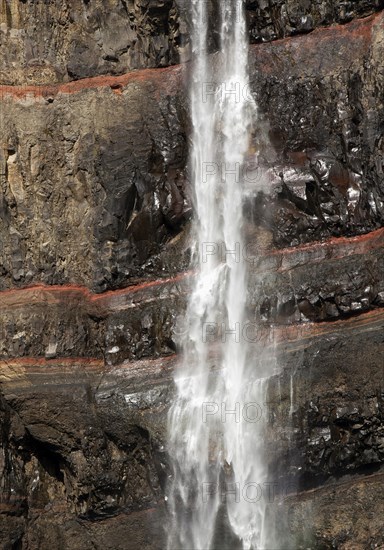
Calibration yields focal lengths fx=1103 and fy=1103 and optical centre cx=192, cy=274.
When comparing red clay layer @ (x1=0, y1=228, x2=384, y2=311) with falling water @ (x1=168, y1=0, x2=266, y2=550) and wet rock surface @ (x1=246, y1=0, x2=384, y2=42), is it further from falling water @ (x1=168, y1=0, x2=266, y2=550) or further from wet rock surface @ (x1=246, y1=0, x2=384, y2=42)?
wet rock surface @ (x1=246, y1=0, x2=384, y2=42)

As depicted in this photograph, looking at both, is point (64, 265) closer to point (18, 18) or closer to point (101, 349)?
point (101, 349)

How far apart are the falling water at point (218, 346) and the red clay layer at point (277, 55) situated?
1.65ft

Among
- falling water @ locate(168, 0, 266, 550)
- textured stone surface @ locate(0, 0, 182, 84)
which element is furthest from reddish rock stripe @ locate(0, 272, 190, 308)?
textured stone surface @ locate(0, 0, 182, 84)

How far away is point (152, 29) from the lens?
76.9 ft

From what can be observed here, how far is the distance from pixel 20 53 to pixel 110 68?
203 cm

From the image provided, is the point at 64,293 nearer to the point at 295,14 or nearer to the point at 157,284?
the point at 157,284

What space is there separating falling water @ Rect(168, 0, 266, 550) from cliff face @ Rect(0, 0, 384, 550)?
0.30 metres

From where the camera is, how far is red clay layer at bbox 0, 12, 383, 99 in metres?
22.1

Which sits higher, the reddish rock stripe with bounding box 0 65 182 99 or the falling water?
the reddish rock stripe with bounding box 0 65 182 99

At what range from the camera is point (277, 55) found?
22.6 meters

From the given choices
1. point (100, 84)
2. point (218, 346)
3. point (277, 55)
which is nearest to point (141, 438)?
point (218, 346)

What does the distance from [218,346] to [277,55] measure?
6.24 meters

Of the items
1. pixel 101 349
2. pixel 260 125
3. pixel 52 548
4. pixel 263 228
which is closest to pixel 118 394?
pixel 101 349

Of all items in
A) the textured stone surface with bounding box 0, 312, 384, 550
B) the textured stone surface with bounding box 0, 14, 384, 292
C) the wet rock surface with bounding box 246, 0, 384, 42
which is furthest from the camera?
the wet rock surface with bounding box 246, 0, 384, 42
